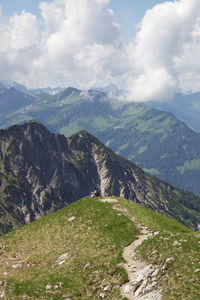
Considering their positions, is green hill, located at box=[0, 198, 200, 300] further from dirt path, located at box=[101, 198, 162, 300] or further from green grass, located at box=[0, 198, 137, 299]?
dirt path, located at box=[101, 198, 162, 300]

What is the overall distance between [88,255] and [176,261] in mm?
14958

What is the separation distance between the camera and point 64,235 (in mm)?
55438

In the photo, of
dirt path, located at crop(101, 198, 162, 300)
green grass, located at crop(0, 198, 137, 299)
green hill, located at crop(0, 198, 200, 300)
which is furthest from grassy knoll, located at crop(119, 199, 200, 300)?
green grass, located at crop(0, 198, 137, 299)

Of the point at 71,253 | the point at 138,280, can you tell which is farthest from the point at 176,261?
the point at 71,253

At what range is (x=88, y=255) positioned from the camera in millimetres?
46344

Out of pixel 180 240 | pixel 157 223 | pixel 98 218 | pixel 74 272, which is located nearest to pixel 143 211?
pixel 157 223

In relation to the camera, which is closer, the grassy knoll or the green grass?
the grassy knoll

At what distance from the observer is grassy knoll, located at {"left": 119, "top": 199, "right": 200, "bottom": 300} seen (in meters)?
32.0

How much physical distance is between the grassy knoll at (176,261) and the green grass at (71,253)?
185 inches

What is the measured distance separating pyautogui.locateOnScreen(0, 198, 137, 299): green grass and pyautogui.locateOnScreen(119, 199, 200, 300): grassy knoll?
471cm

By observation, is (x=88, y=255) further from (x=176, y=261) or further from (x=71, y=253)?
(x=176, y=261)

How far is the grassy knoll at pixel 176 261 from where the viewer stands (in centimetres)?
3199

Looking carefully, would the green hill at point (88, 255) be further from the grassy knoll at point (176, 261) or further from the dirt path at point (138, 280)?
the dirt path at point (138, 280)

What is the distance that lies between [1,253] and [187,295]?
37.5 meters
